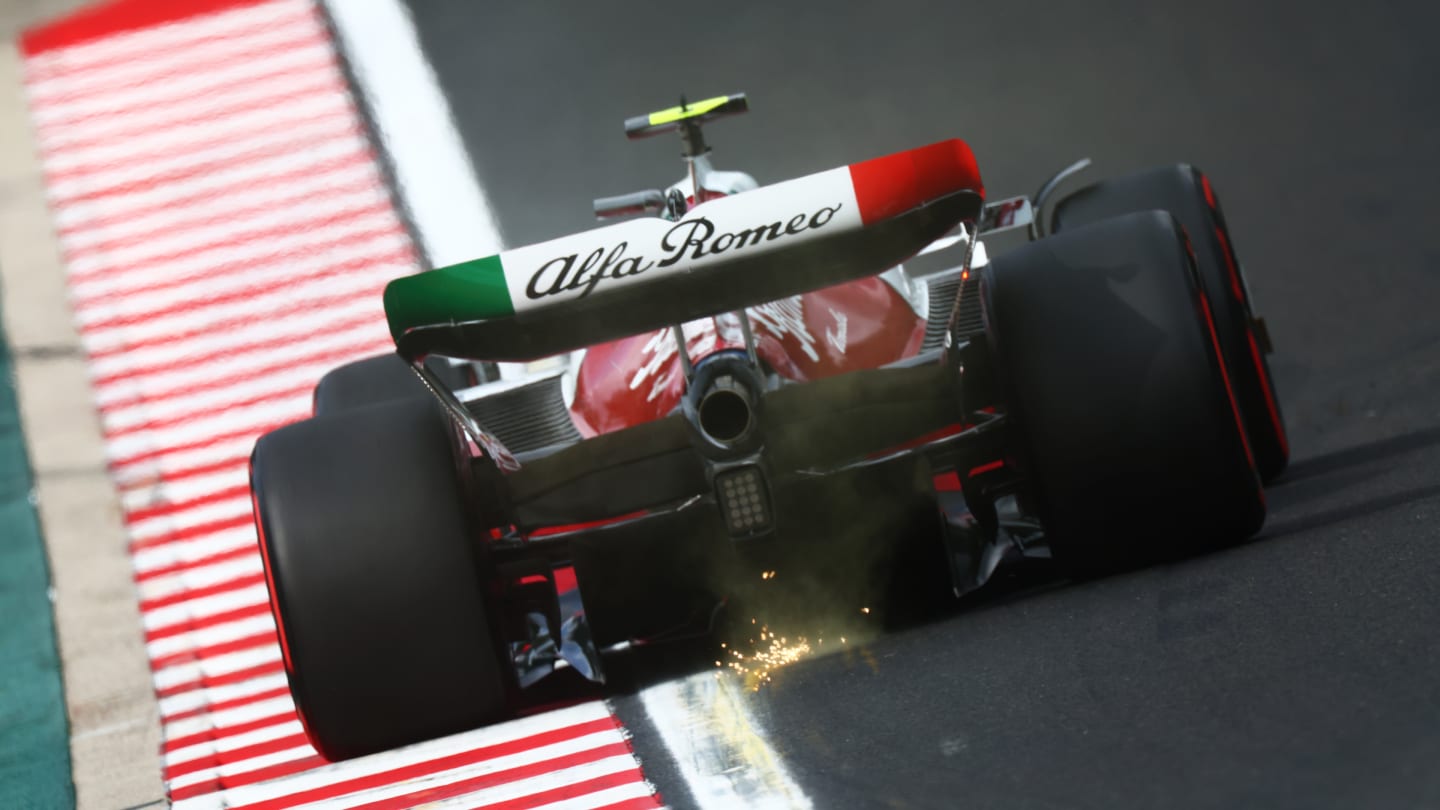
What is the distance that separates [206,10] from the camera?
10.1 metres

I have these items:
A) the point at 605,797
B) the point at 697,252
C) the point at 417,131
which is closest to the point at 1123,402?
the point at 697,252

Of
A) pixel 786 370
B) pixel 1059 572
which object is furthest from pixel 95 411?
pixel 1059 572

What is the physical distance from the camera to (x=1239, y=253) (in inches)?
299

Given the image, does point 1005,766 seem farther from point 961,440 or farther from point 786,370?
point 786,370

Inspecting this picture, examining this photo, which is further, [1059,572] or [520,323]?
[1059,572]

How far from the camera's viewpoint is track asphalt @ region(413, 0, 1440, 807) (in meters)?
2.48

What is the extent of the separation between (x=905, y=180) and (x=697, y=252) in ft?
1.30

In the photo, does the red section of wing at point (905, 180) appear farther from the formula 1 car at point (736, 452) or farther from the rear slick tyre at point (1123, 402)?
the rear slick tyre at point (1123, 402)

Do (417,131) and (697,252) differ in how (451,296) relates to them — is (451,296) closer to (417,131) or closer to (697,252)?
(697,252)

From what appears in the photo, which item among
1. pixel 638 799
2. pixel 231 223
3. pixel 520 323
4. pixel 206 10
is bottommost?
pixel 638 799

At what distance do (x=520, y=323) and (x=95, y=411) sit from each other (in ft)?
19.0

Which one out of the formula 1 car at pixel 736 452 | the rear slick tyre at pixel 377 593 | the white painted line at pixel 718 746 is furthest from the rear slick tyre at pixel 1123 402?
the rear slick tyre at pixel 377 593

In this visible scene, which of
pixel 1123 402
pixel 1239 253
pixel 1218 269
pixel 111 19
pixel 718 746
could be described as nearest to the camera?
pixel 718 746

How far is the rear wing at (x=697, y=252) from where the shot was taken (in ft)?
10.1
